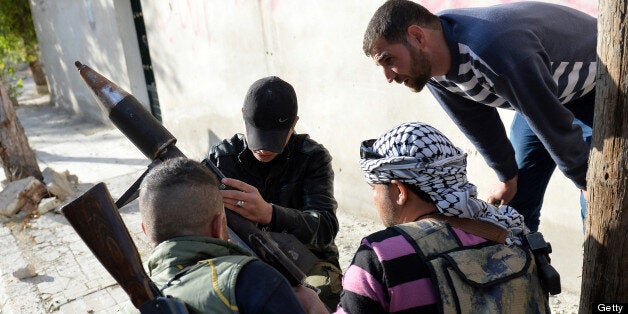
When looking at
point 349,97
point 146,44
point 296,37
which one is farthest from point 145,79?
point 349,97

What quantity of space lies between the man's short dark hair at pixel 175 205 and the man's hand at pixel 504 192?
1.77 m

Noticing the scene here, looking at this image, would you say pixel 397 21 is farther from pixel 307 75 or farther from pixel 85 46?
pixel 85 46

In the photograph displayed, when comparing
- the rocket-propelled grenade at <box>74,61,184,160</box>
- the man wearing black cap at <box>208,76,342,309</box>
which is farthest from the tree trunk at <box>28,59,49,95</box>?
the rocket-propelled grenade at <box>74,61,184,160</box>

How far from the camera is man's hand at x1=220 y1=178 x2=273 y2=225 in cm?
221

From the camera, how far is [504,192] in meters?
3.00

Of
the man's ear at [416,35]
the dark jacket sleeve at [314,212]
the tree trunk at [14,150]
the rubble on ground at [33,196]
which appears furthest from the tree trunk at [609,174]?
the tree trunk at [14,150]

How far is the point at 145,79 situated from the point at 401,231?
24.6 ft

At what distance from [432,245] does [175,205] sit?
0.73m

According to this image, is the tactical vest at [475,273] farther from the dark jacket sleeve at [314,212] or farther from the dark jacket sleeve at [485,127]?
the dark jacket sleeve at [485,127]

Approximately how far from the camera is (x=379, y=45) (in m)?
2.49

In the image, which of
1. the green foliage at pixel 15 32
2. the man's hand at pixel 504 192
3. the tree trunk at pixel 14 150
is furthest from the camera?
the green foliage at pixel 15 32

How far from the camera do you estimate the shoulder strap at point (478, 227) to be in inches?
69.2

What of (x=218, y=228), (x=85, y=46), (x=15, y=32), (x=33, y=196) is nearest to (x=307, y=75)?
(x=33, y=196)

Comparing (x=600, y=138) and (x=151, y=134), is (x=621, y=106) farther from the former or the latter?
(x=151, y=134)
